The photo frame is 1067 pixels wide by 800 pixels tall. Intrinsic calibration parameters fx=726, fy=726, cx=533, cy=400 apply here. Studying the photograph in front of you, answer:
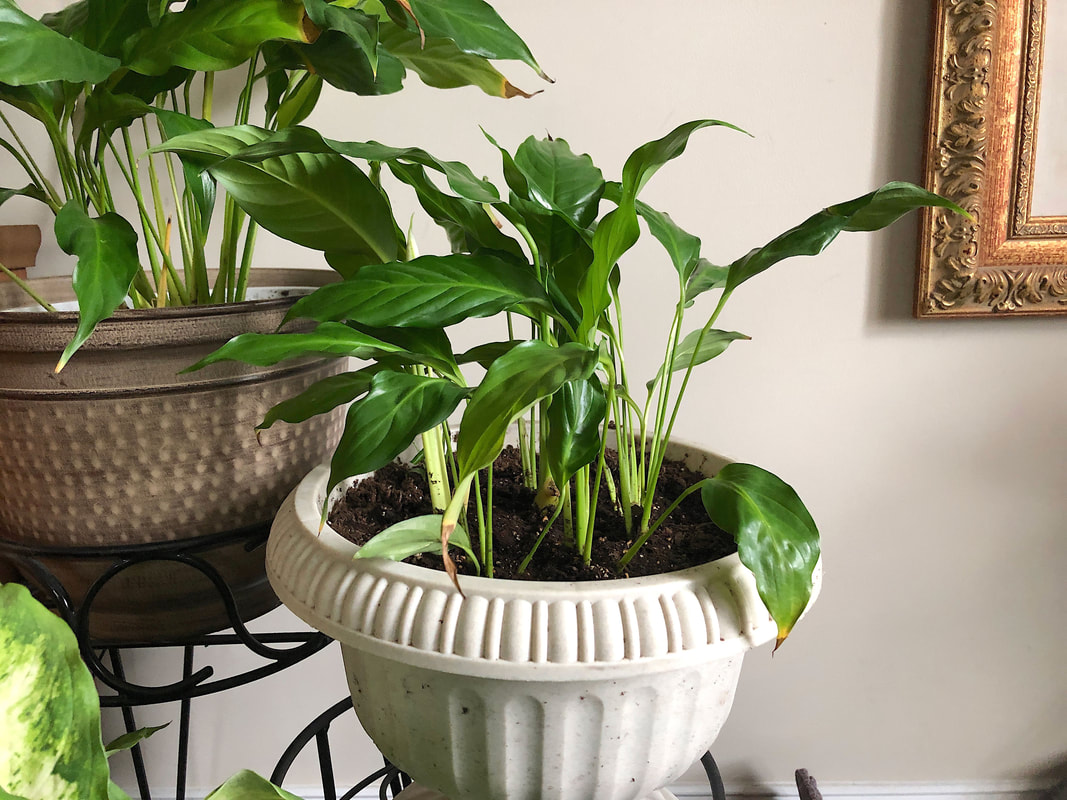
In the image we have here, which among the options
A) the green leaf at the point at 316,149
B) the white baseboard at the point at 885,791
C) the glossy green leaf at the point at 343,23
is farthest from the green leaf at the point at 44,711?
the white baseboard at the point at 885,791

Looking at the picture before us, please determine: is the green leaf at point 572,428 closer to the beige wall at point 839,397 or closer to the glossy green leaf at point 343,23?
the glossy green leaf at point 343,23

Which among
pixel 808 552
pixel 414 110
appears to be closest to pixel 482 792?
pixel 808 552

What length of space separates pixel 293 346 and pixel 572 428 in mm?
186

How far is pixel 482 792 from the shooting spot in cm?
52

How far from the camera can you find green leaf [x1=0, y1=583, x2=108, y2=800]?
37 centimetres

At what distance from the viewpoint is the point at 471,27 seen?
52cm

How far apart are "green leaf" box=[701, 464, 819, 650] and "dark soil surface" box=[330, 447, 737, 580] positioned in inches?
2.8

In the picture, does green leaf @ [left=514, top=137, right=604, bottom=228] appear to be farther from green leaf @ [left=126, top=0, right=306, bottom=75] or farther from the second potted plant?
green leaf @ [left=126, top=0, right=306, bottom=75]

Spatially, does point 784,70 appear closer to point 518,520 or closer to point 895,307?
point 895,307

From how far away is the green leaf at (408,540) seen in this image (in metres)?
0.46

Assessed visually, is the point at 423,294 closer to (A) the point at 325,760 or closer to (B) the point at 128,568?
(B) the point at 128,568

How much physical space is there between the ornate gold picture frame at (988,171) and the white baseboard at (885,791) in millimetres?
748

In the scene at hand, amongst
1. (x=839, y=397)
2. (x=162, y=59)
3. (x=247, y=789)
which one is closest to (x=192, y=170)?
(x=162, y=59)

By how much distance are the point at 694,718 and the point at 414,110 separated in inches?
30.3
